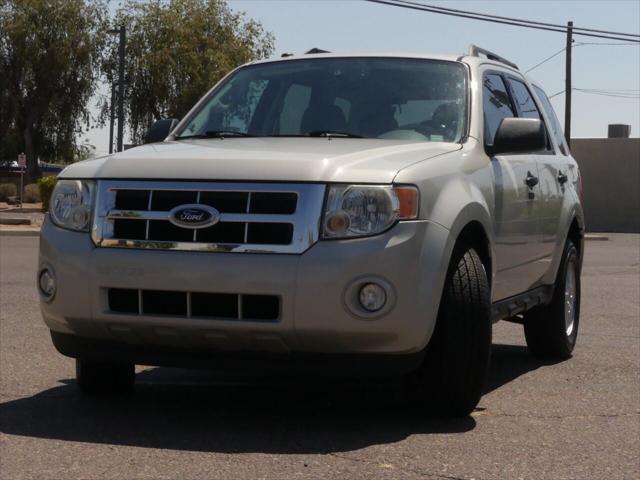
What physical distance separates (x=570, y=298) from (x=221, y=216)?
398cm

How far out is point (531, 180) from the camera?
7660 millimetres

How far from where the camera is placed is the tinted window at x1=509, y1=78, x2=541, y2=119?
8.31 meters

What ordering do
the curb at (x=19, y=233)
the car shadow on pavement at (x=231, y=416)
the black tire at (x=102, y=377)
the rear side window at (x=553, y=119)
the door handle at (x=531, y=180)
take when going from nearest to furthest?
the car shadow on pavement at (x=231, y=416), the black tire at (x=102, y=377), the door handle at (x=531, y=180), the rear side window at (x=553, y=119), the curb at (x=19, y=233)

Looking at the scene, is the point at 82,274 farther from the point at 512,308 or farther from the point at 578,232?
the point at 578,232

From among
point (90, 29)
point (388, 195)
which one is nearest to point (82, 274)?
point (388, 195)

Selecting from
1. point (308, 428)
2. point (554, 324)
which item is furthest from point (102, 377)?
point (554, 324)

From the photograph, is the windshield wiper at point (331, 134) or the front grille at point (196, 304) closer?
the front grille at point (196, 304)

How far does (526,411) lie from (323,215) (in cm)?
178

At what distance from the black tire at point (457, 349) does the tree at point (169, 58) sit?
49263mm

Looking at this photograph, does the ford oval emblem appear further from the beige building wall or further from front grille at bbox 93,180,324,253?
the beige building wall

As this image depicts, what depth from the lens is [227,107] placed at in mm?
7578

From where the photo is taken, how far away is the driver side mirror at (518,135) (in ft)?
22.6

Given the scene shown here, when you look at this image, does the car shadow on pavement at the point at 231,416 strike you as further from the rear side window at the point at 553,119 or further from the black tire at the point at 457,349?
the rear side window at the point at 553,119

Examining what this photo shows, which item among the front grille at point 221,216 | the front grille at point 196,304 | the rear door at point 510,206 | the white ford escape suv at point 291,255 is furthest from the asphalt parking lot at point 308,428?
the front grille at point 221,216
